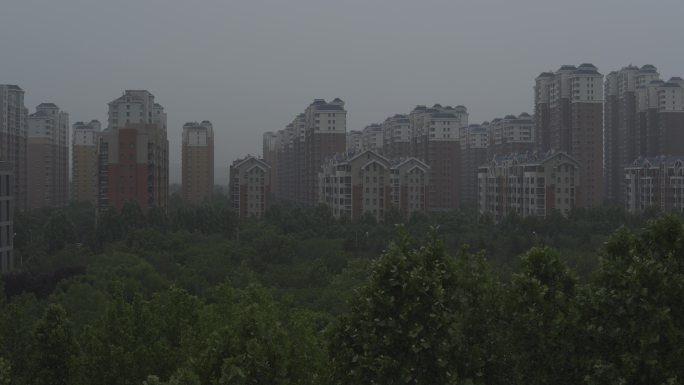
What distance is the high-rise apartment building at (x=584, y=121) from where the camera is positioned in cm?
4138

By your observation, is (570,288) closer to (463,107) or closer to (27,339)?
(27,339)

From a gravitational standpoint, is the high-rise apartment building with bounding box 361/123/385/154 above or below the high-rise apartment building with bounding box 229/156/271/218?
above

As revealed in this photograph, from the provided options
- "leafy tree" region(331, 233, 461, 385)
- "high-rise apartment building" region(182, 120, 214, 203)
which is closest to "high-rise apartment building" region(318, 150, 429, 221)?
"high-rise apartment building" region(182, 120, 214, 203)

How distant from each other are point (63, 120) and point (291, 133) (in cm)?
1895

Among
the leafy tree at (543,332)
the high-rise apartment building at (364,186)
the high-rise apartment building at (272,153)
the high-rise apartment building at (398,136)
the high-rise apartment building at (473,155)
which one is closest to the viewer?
the leafy tree at (543,332)

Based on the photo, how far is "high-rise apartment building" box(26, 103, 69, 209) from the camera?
4950 cm

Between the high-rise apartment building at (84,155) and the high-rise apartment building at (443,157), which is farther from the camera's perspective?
the high-rise apartment building at (84,155)

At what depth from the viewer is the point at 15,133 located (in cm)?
4369

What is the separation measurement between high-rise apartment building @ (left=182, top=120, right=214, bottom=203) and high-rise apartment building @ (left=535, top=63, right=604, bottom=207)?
29.1 m

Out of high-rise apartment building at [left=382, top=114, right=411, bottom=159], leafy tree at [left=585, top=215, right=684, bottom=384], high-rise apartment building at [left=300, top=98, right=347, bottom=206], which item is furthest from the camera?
high-rise apartment building at [left=382, top=114, right=411, bottom=159]

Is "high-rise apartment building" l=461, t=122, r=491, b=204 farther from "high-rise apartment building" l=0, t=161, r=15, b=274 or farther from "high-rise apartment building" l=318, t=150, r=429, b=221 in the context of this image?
"high-rise apartment building" l=0, t=161, r=15, b=274

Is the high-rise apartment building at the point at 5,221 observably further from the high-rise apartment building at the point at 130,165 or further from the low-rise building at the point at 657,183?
the low-rise building at the point at 657,183

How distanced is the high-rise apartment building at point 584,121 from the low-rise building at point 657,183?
7.22 ft

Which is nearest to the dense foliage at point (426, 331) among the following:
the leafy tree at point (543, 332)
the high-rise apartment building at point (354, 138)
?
the leafy tree at point (543, 332)
